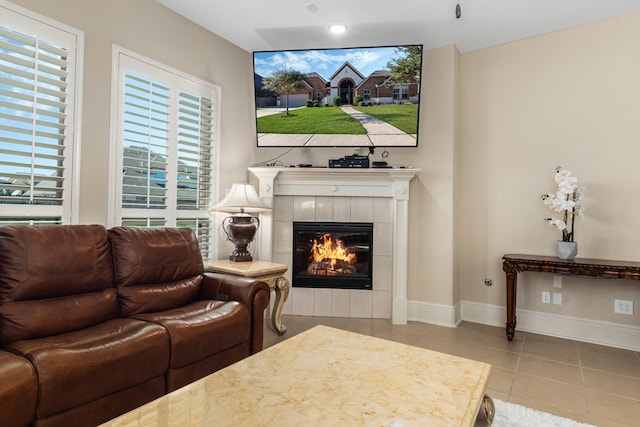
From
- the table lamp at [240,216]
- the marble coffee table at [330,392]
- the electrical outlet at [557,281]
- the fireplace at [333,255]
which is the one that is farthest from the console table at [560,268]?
the table lamp at [240,216]

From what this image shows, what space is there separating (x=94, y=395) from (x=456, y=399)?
62.0 inches

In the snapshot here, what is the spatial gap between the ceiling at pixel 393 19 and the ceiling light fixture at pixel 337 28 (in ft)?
0.18

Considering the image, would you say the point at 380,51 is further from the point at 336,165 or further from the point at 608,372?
the point at 608,372

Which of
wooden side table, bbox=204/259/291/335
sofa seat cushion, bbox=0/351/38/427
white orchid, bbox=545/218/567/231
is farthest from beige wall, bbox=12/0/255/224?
white orchid, bbox=545/218/567/231

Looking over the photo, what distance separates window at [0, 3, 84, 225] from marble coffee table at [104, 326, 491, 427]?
182 centimetres

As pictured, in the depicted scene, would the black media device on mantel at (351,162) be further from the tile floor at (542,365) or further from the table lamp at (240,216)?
the tile floor at (542,365)

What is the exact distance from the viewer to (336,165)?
407cm

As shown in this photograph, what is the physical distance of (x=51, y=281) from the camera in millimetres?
2080

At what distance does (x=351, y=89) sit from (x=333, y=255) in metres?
1.76

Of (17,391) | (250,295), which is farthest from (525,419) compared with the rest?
(17,391)

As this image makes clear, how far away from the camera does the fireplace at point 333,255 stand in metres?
4.14

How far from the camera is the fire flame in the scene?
13.8ft

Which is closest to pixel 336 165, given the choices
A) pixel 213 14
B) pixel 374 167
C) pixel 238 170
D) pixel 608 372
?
pixel 374 167

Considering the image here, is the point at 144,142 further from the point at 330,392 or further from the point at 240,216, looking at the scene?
the point at 330,392
